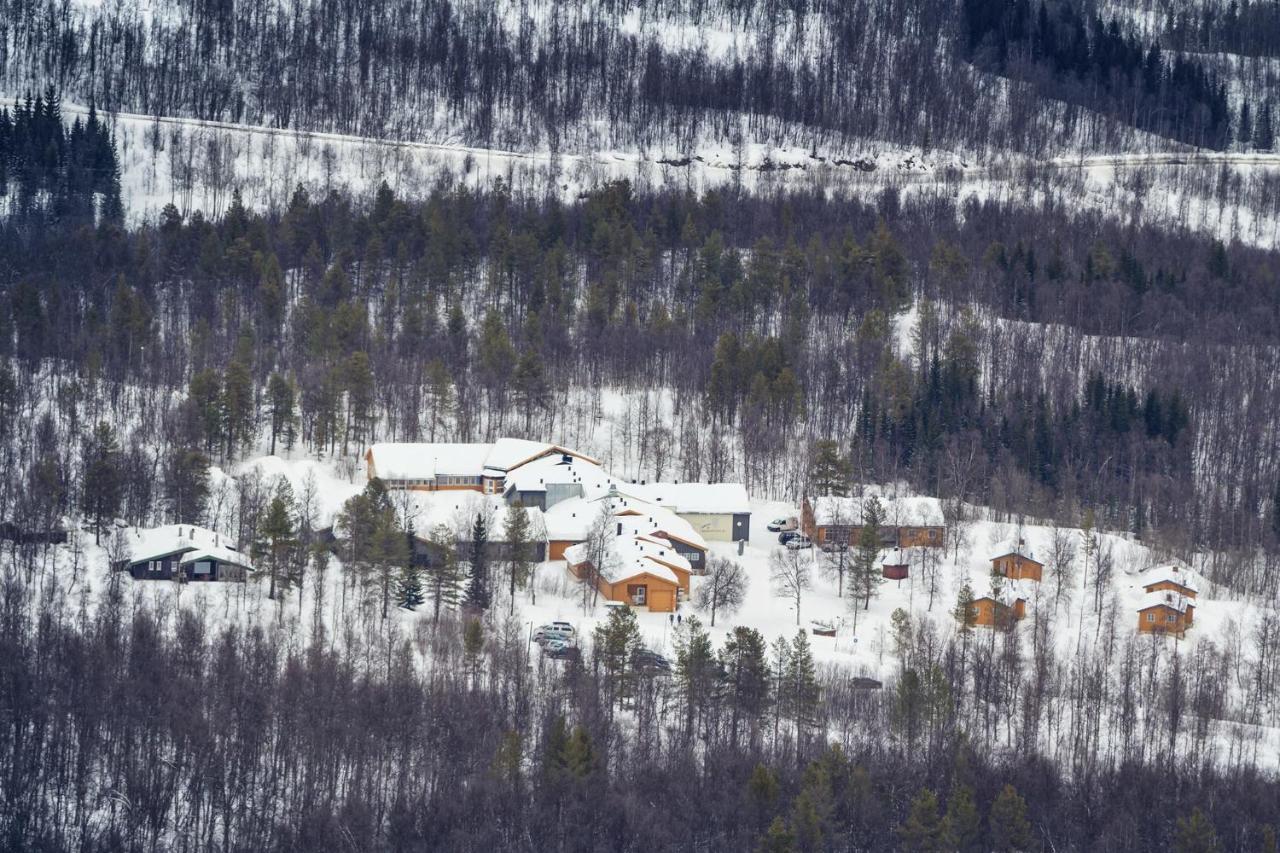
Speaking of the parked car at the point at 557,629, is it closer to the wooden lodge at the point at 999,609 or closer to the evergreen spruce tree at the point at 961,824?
the evergreen spruce tree at the point at 961,824

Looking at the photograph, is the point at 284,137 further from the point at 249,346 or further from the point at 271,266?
the point at 249,346

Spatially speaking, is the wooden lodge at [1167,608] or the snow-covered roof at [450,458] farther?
the snow-covered roof at [450,458]

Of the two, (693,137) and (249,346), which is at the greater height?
(693,137)

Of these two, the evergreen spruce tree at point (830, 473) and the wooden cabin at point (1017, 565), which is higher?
the evergreen spruce tree at point (830, 473)

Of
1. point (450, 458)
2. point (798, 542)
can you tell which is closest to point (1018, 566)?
point (798, 542)

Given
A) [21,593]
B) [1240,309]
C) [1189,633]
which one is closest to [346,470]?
[21,593]

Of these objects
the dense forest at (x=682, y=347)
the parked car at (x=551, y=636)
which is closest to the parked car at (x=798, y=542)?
the dense forest at (x=682, y=347)
